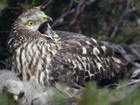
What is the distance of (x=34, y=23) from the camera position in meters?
5.38

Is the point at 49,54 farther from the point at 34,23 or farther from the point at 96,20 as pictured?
the point at 96,20

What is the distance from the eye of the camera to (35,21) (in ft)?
17.5

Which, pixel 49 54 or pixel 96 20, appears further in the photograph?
pixel 96 20

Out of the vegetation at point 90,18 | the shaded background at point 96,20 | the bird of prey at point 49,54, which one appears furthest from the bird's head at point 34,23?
the shaded background at point 96,20

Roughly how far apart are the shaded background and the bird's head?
2.13 ft

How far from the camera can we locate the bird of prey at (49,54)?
530 centimetres

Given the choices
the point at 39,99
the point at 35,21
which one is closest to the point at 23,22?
the point at 35,21

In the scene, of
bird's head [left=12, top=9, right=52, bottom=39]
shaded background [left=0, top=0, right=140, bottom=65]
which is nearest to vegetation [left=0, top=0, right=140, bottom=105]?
shaded background [left=0, top=0, right=140, bottom=65]

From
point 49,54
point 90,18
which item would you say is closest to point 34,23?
point 49,54

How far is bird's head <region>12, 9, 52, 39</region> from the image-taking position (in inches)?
209

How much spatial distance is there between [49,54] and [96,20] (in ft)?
6.19

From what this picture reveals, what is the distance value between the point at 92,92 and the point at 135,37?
3700 mm

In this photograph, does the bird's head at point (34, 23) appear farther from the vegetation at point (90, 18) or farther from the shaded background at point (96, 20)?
the shaded background at point (96, 20)

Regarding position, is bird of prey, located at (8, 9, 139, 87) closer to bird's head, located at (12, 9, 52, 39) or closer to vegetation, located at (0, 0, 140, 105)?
bird's head, located at (12, 9, 52, 39)
